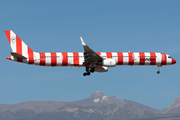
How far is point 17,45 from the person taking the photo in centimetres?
7781

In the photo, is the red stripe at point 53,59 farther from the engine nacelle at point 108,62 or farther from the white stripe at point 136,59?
the white stripe at point 136,59

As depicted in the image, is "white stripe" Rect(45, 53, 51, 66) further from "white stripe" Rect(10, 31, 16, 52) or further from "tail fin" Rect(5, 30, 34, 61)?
"white stripe" Rect(10, 31, 16, 52)

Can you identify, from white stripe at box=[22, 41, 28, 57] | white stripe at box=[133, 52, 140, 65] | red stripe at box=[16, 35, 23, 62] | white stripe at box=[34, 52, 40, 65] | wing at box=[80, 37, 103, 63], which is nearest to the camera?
wing at box=[80, 37, 103, 63]

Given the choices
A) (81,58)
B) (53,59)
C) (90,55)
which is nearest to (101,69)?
(81,58)

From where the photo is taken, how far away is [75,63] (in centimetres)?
7581

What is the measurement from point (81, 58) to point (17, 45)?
56.0ft

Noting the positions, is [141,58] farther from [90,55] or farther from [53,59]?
[53,59]

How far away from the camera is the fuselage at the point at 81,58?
75125 millimetres

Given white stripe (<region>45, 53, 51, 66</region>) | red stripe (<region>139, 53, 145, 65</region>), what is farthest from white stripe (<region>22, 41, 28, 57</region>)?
red stripe (<region>139, 53, 145, 65</region>)

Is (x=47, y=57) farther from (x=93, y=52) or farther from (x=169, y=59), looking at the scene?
(x=169, y=59)

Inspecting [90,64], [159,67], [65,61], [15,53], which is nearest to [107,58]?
[90,64]

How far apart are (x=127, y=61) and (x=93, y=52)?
11.1m

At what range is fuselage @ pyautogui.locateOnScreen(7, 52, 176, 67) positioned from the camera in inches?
2958

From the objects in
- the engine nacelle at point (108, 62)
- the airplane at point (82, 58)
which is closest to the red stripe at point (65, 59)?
the airplane at point (82, 58)
